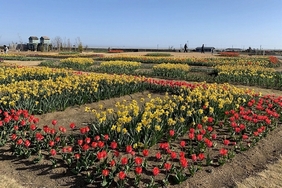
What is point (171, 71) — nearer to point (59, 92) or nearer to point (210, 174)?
point (59, 92)

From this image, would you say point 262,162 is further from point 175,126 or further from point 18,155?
point 18,155

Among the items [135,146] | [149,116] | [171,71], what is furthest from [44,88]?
[171,71]

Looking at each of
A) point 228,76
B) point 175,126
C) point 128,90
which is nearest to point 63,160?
point 175,126

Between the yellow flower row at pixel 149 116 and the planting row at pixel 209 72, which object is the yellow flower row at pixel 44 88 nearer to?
the yellow flower row at pixel 149 116

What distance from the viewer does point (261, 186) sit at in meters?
4.81

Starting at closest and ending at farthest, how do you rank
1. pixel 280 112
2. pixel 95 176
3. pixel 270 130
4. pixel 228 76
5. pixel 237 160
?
pixel 95 176
pixel 237 160
pixel 270 130
pixel 280 112
pixel 228 76

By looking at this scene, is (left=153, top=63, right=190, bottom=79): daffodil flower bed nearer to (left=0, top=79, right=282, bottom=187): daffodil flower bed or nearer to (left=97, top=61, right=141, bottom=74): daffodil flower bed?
(left=97, top=61, right=141, bottom=74): daffodil flower bed

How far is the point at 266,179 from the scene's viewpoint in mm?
5066

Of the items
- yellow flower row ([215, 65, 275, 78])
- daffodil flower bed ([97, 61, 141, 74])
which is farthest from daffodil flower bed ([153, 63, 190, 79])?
yellow flower row ([215, 65, 275, 78])

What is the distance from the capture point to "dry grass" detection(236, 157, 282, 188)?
4.82 metres

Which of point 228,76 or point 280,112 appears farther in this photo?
point 228,76

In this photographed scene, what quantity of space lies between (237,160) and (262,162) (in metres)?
0.54

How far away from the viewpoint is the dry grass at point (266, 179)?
190 inches

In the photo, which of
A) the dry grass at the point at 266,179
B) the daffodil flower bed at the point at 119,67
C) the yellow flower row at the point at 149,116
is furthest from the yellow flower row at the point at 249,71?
the dry grass at the point at 266,179
